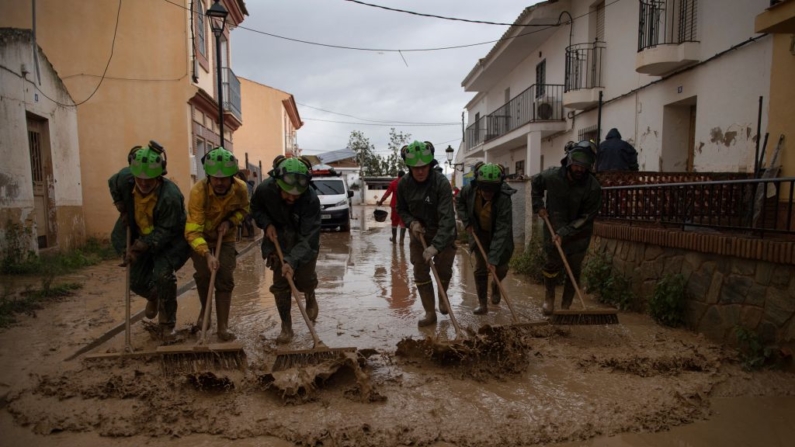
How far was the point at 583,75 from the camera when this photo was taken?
13.2 m

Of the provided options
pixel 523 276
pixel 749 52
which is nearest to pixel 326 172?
pixel 523 276

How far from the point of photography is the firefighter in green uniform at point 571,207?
5.12 metres

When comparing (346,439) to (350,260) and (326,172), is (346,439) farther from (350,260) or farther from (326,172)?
(326,172)

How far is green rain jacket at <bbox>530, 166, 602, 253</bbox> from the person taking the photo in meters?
5.14

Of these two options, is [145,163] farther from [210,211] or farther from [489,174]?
[489,174]

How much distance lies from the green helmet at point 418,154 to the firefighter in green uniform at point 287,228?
0.99 meters

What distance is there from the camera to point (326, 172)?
Answer: 17.2 meters

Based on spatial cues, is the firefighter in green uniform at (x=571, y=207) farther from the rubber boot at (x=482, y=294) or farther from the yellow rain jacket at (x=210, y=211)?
the yellow rain jacket at (x=210, y=211)

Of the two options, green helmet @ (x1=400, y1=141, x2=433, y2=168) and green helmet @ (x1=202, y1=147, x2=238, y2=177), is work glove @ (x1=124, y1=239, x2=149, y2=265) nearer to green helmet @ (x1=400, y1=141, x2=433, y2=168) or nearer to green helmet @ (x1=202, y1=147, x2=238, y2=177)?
green helmet @ (x1=202, y1=147, x2=238, y2=177)

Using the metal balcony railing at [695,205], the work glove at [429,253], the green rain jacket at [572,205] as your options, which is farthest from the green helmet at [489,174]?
the metal balcony railing at [695,205]

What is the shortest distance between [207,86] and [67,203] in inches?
266

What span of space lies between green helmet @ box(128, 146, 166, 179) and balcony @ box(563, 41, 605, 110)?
36.3ft

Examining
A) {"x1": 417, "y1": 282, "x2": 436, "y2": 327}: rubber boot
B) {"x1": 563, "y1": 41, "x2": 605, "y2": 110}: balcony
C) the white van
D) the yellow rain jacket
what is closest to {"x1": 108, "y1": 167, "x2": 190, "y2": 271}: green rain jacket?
the yellow rain jacket

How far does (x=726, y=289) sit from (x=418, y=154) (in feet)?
9.70
